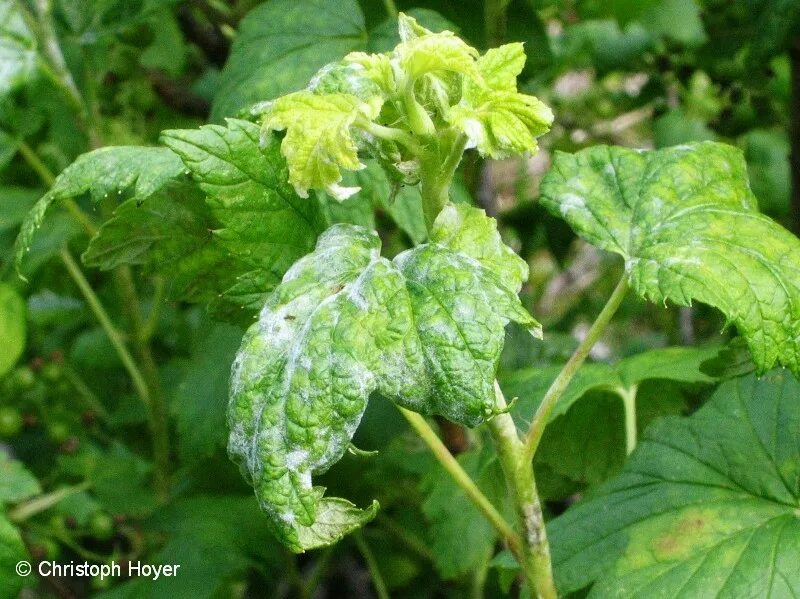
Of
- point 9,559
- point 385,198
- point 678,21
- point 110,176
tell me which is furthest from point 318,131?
point 678,21

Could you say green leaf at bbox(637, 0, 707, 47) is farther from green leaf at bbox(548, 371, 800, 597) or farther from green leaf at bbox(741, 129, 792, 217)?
green leaf at bbox(548, 371, 800, 597)

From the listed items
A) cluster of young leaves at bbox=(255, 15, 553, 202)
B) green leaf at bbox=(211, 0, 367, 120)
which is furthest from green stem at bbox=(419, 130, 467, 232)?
green leaf at bbox=(211, 0, 367, 120)

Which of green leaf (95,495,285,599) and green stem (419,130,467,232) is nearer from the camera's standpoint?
green stem (419,130,467,232)

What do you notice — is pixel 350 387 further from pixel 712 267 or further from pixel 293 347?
pixel 712 267

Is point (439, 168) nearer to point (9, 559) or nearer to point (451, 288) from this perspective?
point (451, 288)

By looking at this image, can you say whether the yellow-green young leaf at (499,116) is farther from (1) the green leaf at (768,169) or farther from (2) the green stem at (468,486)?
(1) the green leaf at (768,169)

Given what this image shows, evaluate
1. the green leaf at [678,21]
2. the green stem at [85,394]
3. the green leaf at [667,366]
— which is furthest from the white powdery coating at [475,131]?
the green stem at [85,394]
